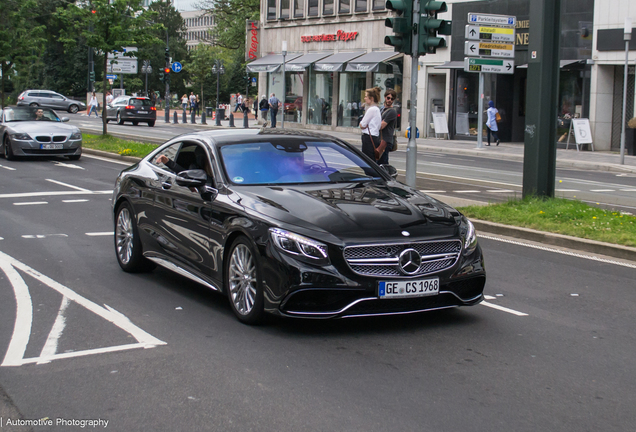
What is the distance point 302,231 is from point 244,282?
0.71 m

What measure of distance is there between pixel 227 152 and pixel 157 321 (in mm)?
1602

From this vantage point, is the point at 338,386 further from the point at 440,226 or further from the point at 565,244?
the point at 565,244

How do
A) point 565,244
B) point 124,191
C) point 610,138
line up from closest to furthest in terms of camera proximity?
point 124,191 → point 565,244 → point 610,138

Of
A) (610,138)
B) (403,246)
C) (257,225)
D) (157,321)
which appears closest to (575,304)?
(403,246)

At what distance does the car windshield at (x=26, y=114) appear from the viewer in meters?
22.3

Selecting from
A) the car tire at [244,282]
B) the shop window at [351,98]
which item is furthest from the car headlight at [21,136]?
the shop window at [351,98]

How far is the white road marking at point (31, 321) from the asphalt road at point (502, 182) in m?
7.79

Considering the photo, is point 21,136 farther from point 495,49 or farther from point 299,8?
point 299,8

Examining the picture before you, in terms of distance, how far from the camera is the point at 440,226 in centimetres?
606

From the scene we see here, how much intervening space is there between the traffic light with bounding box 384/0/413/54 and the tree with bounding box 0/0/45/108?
21.6 meters

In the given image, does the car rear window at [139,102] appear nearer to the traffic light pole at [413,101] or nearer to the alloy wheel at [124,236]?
the traffic light pole at [413,101]

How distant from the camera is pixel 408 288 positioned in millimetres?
5773

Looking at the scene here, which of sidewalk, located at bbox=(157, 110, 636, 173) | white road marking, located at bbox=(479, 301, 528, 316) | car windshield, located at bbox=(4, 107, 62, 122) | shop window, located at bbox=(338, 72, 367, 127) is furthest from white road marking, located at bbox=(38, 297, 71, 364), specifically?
shop window, located at bbox=(338, 72, 367, 127)

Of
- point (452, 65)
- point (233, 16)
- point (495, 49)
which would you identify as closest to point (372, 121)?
point (495, 49)
